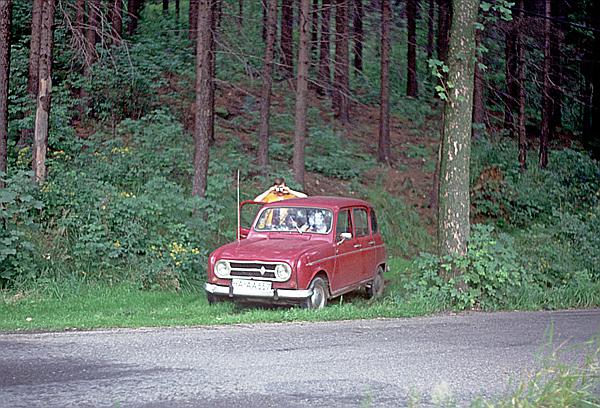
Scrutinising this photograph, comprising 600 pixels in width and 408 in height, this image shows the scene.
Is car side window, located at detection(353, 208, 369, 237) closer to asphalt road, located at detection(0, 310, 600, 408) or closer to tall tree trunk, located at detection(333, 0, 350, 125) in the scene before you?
asphalt road, located at detection(0, 310, 600, 408)

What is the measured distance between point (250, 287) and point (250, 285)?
31 millimetres

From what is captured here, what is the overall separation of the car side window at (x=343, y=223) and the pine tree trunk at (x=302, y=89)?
22.6 ft

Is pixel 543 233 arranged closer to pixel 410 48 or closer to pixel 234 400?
pixel 234 400

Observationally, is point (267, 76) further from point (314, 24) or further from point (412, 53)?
point (412, 53)

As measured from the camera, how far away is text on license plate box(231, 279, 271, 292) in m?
11.4

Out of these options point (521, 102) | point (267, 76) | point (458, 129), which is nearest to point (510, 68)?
point (521, 102)

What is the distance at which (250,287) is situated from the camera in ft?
37.6

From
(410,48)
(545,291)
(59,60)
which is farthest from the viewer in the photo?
(410,48)

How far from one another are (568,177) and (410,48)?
15375 millimetres

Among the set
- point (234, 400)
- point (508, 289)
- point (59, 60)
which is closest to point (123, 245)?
point (508, 289)

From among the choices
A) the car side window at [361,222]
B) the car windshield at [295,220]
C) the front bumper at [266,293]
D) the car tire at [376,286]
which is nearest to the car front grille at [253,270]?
the front bumper at [266,293]

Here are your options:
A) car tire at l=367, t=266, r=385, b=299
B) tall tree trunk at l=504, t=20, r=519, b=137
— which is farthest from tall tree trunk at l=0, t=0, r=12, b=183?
tall tree trunk at l=504, t=20, r=519, b=137

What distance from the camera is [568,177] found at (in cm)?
2697

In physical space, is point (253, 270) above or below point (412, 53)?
below
